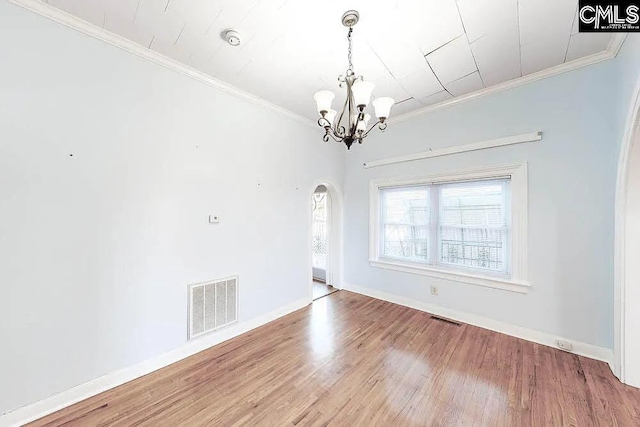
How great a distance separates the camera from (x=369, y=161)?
4137mm

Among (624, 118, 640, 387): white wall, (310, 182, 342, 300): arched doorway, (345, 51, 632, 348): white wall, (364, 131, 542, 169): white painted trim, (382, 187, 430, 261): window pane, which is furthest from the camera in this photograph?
(310, 182, 342, 300): arched doorway

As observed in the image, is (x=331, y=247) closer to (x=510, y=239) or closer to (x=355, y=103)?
(x=510, y=239)

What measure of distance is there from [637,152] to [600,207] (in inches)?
26.2

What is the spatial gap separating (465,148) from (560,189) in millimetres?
1057

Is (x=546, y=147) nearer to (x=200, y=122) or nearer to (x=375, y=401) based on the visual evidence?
(x=375, y=401)

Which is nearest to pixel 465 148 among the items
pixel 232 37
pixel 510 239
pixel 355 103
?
pixel 510 239

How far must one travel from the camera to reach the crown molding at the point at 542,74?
2172 mm

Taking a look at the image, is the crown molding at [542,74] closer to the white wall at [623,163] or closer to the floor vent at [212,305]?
the white wall at [623,163]

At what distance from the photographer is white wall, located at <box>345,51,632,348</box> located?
232 cm

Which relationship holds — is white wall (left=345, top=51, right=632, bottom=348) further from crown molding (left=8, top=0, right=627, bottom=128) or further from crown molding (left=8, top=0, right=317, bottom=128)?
crown molding (left=8, top=0, right=317, bottom=128)

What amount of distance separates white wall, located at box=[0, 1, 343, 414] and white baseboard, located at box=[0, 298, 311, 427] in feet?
0.18

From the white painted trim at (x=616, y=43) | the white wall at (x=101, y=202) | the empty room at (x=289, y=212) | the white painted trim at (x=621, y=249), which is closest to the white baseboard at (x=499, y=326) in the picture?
the empty room at (x=289, y=212)

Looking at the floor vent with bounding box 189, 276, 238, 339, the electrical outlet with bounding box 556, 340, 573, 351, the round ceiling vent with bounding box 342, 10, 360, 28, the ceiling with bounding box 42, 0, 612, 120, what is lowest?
the electrical outlet with bounding box 556, 340, 573, 351

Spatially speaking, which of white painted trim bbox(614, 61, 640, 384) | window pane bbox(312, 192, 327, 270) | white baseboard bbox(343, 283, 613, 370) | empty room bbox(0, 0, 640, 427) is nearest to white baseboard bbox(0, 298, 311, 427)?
empty room bbox(0, 0, 640, 427)
